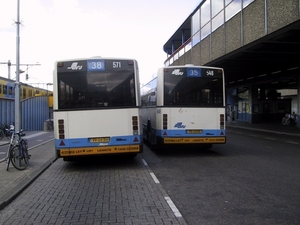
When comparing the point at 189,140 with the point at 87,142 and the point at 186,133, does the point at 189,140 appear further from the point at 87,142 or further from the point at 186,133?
the point at 87,142

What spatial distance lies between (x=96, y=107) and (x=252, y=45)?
10659 mm

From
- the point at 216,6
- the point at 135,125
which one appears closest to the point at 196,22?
the point at 216,6

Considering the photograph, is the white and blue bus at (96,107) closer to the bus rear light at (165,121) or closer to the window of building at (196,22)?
the bus rear light at (165,121)

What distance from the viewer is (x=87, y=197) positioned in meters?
6.36

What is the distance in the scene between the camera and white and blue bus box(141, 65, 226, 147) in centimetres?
1167

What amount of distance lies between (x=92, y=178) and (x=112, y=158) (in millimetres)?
3284

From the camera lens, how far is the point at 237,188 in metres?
6.89

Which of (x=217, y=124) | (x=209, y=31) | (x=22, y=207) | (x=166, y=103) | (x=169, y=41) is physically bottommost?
(x=22, y=207)

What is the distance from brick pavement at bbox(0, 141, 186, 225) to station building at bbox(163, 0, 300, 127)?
9049 mm

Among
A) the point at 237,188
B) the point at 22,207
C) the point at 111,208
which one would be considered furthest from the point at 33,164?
the point at 237,188

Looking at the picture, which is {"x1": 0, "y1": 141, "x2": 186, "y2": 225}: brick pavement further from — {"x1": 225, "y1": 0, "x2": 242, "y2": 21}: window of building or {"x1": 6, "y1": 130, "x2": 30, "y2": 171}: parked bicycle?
{"x1": 225, "y1": 0, "x2": 242, "y2": 21}: window of building

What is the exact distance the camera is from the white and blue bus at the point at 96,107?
9220 millimetres

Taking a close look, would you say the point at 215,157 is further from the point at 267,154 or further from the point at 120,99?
the point at 120,99

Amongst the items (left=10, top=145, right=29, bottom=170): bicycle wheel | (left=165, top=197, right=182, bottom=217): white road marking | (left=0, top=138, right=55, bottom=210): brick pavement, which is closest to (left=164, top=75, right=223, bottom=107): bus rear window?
(left=0, top=138, right=55, bottom=210): brick pavement
